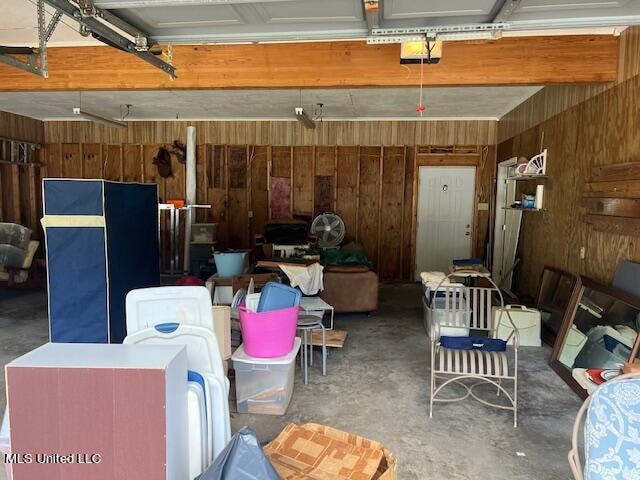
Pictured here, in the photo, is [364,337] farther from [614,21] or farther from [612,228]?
[614,21]

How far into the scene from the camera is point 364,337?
189 inches

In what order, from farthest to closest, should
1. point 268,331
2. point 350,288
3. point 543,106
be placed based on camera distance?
point 350,288, point 543,106, point 268,331

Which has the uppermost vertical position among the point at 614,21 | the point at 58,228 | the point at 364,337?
the point at 614,21

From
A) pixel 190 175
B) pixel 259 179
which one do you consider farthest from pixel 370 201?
pixel 190 175

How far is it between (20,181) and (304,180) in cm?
510

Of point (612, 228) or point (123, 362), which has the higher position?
point (612, 228)

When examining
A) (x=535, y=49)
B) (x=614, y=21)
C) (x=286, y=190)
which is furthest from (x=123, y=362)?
(x=286, y=190)

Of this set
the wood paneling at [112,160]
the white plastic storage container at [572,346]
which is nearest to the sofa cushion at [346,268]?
the white plastic storage container at [572,346]

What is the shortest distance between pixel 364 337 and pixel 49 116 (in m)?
7.31

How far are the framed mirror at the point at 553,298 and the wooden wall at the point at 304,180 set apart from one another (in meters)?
2.93

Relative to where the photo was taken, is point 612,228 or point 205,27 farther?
point 612,228

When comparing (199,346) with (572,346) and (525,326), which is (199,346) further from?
(525,326)

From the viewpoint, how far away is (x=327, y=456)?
6.84 feet

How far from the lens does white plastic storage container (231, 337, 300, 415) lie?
3049 millimetres
